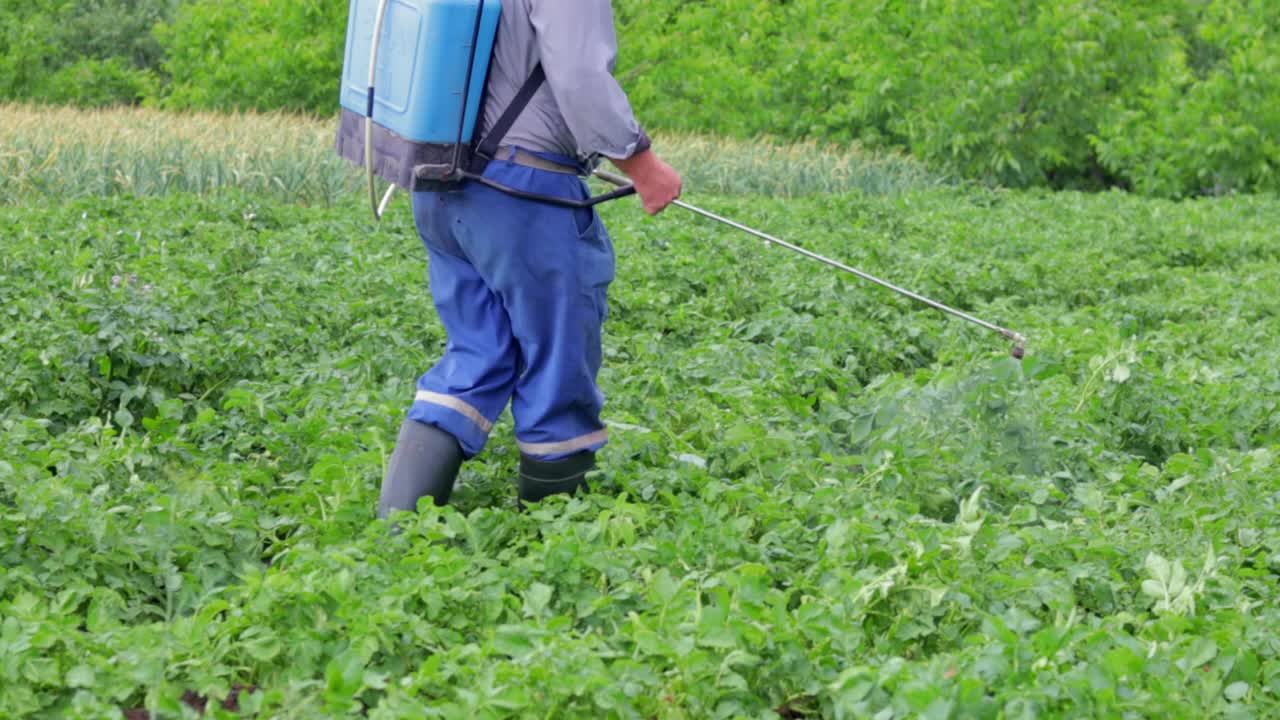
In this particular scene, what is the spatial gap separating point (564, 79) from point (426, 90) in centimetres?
32

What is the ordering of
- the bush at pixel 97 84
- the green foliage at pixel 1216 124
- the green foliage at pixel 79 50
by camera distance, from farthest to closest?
the bush at pixel 97 84 → the green foliage at pixel 79 50 → the green foliage at pixel 1216 124

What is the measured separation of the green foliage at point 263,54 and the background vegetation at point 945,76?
0.03m

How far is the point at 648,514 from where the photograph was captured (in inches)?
142

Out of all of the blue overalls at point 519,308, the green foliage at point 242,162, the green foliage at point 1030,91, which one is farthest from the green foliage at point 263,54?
the blue overalls at point 519,308

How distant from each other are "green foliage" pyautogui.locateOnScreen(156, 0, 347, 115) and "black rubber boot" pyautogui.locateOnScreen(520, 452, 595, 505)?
14.8 metres

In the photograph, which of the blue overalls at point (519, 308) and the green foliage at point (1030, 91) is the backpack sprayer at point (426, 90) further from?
the green foliage at point (1030, 91)

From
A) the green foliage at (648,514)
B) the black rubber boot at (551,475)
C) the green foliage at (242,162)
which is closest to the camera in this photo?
the green foliage at (648,514)

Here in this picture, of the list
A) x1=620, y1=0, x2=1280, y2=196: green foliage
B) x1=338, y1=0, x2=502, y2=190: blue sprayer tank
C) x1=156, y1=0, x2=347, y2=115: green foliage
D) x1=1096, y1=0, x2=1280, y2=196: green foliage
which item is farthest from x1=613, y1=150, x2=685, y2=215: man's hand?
x1=156, y1=0, x2=347, y2=115: green foliage

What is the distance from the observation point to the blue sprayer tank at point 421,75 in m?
3.25

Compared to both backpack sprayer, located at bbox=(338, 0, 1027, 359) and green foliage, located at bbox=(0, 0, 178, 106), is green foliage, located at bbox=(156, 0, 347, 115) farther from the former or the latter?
backpack sprayer, located at bbox=(338, 0, 1027, 359)

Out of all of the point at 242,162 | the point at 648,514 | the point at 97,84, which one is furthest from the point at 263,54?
the point at 648,514

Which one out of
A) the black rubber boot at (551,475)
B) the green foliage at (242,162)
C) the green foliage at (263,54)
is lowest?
the green foliage at (263,54)

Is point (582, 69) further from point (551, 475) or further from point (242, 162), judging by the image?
point (242, 162)

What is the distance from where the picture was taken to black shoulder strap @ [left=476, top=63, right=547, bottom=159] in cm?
340
